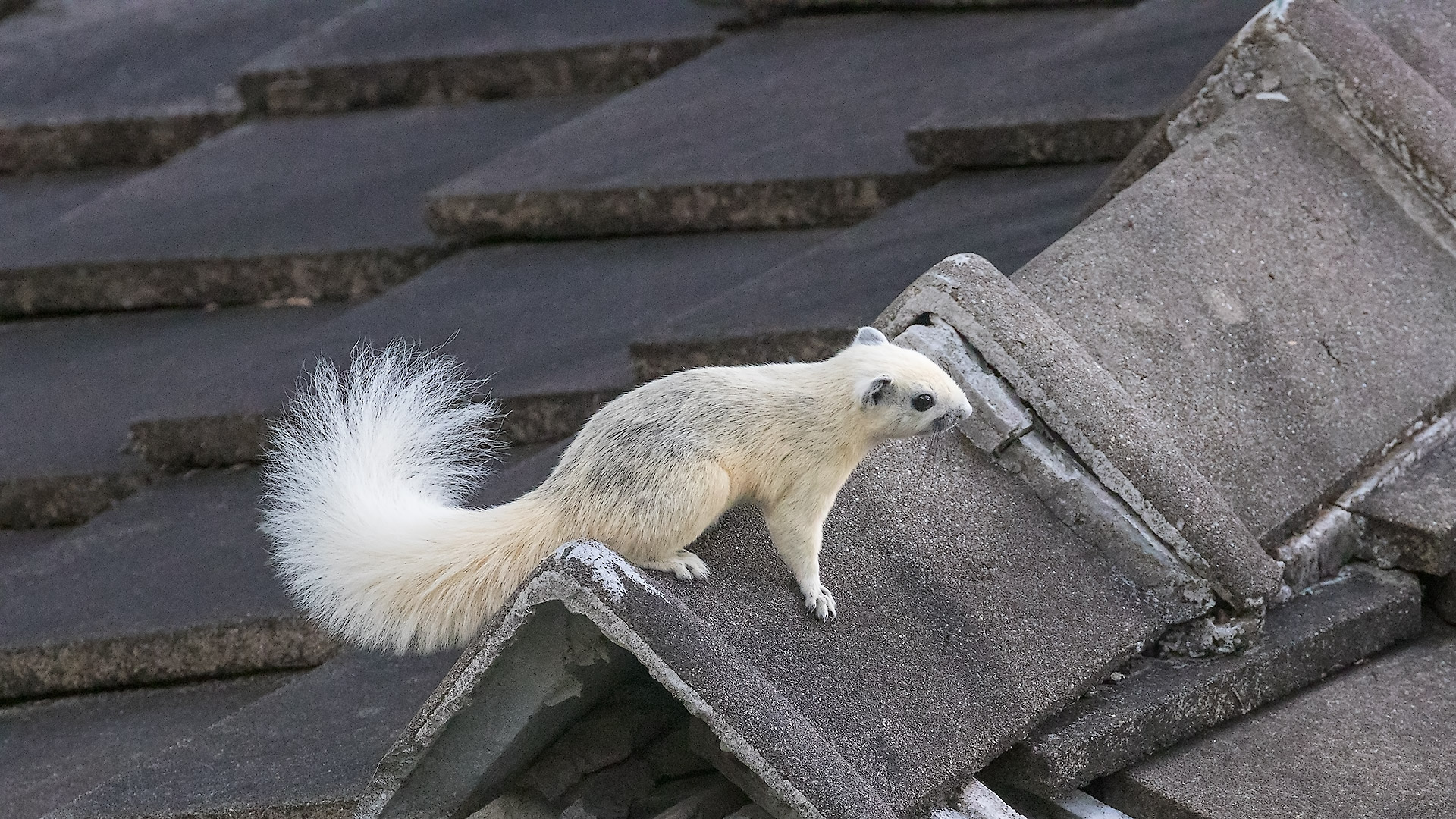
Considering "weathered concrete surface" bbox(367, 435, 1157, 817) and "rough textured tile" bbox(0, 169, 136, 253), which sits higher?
"rough textured tile" bbox(0, 169, 136, 253)

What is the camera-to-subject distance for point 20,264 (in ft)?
15.7

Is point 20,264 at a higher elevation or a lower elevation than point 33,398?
higher

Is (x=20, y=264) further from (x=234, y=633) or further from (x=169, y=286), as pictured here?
(x=234, y=633)

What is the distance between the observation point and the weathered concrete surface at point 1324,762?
2.23m

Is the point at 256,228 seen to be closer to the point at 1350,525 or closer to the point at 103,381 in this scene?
the point at 103,381

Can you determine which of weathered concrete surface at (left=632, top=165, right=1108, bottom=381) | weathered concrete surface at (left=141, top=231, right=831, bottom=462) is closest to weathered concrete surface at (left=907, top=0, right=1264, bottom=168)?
weathered concrete surface at (left=632, top=165, right=1108, bottom=381)

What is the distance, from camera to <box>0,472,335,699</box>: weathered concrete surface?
10.5 feet

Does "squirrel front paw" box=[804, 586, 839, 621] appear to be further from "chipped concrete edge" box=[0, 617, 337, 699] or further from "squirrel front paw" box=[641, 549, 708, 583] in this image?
"chipped concrete edge" box=[0, 617, 337, 699]

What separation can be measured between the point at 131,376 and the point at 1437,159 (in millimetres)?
3553

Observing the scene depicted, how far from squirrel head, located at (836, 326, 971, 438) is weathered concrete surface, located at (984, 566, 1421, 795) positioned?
52 centimetres

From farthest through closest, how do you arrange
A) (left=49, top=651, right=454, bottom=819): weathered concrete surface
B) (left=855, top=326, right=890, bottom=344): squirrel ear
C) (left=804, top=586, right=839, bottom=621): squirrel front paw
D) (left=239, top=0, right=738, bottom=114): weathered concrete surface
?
(left=239, top=0, right=738, bottom=114): weathered concrete surface
(left=49, top=651, right=454, bottom=819): weathered concrete surface
(left=855, top=326, right=890, bottom=344): squirrel ear
(left=804, top=586, right=839, bottom=621): squirrel front paw

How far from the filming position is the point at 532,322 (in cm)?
416

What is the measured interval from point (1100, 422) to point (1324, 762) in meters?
0.65

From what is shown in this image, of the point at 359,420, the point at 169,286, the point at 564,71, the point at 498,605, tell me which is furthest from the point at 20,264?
the point at 498,605
